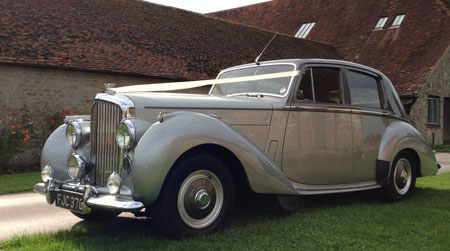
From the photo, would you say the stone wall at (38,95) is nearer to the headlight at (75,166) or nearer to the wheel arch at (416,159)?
the headlight at (75,166)

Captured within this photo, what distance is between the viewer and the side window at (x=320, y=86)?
4.82 m

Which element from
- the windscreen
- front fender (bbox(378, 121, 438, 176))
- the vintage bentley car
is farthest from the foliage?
front fender (bbox(378, 121, 438, 176))

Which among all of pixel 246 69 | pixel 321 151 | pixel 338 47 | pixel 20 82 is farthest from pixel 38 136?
pixel 338 47

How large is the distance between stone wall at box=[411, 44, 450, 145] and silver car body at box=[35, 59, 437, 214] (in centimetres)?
1545

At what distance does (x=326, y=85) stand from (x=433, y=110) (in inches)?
728

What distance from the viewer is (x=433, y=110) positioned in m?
21.2

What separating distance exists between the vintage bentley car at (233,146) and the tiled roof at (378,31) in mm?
15041

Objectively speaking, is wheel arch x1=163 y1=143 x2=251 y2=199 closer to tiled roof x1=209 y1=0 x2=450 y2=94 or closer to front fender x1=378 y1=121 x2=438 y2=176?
front fender x1=378 y1=121 x2=438 y2=176

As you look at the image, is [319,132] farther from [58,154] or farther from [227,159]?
[58,154]

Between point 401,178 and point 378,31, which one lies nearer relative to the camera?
point 401,178

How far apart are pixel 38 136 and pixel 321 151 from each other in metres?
9.82

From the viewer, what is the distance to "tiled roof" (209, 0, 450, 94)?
20.3 metres

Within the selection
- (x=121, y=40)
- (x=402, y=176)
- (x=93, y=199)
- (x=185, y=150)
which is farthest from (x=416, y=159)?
(x=121, y=40)

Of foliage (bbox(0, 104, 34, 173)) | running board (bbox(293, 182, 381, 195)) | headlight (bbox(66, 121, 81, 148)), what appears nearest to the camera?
headlight (bbox(66, 121, 81, 148))
